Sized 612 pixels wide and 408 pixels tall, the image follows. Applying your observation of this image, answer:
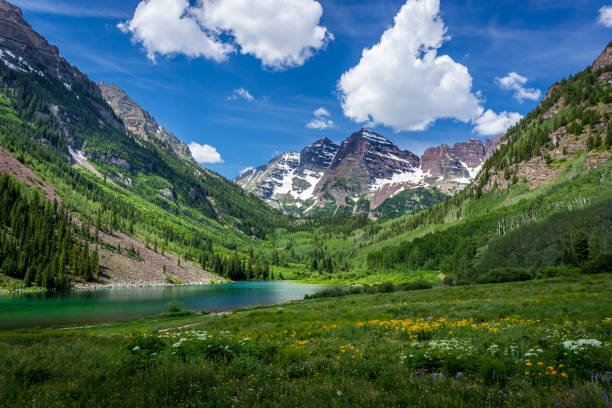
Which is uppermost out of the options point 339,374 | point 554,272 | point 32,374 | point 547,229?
point 547,229

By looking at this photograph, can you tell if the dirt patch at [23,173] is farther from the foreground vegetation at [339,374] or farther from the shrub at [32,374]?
the foreground vegetation at [339,374]

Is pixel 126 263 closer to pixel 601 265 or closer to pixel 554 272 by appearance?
pixel 554 272

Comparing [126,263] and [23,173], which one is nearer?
[126,263]

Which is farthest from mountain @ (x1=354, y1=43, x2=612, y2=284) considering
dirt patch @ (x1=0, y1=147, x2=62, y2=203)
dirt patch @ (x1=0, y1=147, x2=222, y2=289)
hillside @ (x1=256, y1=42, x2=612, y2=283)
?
dirt patch @ (x1=0, y1=147, x2=62, y2=203)

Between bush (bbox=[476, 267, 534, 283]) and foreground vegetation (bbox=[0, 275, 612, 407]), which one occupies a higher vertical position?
foreground vegetation (bbox=[0, 275, 612, 407])

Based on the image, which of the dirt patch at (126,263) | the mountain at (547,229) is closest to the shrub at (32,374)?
the mountain at (547,229)

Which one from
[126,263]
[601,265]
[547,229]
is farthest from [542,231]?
[126,263]

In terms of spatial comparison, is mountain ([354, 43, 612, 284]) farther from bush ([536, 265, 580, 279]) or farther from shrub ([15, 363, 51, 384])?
shrub ([15, 363, 51, 384])

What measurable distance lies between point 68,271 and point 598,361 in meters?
127

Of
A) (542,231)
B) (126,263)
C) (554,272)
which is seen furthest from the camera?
(126,263)

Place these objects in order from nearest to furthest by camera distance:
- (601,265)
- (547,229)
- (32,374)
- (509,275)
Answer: (32,374), (601,265), (509,275), (547,229)

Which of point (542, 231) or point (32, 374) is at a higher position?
point (542, 231)

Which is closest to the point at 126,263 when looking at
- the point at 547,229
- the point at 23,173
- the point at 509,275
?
the point at 23,173

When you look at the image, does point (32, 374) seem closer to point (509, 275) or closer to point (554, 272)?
point (509, 275)
